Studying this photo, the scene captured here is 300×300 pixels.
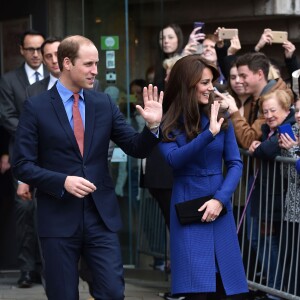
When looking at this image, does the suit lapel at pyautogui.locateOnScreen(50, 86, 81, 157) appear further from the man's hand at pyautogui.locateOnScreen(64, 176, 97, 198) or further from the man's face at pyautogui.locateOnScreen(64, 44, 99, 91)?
the man's hand at pyautogui.locateOnScreen(64, 176, 97, 198)

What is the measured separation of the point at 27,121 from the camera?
6020 mm

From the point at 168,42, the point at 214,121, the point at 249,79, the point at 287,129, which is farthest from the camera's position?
the point at 168,42

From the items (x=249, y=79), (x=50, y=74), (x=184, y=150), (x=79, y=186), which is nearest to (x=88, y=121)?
(x=79, y=186)

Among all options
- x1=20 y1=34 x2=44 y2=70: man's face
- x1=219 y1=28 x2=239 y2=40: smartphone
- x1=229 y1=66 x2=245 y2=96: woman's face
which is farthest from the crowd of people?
x1=219 y1=28 x2=239 y2=40: smartphone

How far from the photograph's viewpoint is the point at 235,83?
27.8 feet

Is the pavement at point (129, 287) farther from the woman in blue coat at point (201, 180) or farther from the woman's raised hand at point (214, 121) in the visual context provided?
the woman's raised hand at point (214, 121)

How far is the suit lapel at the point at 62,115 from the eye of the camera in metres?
5.98

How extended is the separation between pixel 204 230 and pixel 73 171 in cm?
104

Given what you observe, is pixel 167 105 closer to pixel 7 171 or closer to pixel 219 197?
pixel 219 197

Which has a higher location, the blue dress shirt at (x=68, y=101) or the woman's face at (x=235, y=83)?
the woman's face at (x=235, y=83)

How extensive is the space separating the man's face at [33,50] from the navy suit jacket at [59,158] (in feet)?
9.39

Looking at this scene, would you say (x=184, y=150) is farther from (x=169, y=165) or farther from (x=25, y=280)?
(x=25, y=280)

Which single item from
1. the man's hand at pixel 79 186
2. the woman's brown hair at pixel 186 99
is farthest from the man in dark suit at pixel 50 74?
the man's hand at pixel 79 186

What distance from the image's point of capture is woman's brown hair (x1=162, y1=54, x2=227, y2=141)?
21.6ft
